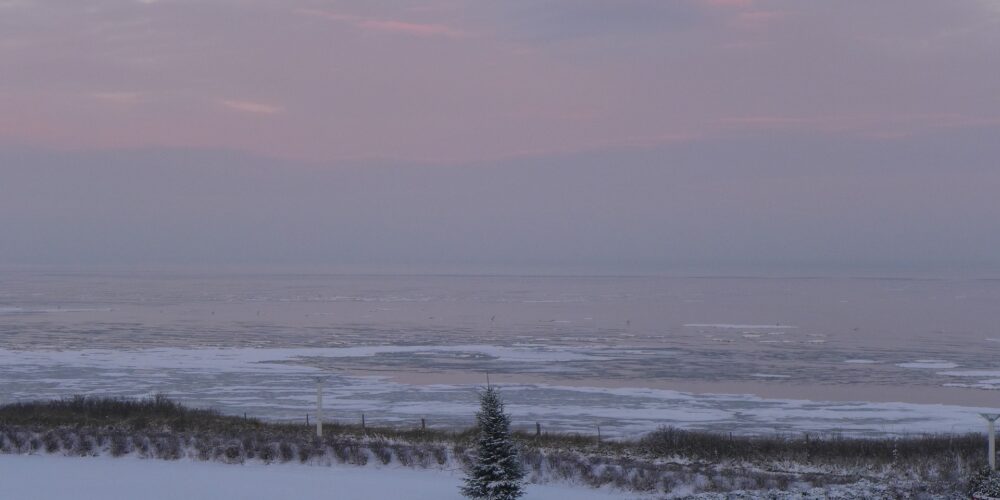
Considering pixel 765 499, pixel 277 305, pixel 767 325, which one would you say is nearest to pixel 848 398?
pixel 765 499

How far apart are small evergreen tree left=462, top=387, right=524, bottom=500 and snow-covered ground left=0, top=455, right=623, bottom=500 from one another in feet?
3.13

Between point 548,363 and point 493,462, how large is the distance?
74.6 feet

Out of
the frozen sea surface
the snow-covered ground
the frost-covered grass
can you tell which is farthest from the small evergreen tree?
the frozen sea surface

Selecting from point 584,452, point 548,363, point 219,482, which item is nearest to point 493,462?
point 584,452

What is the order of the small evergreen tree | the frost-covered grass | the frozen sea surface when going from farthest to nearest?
the frozen sea surface, the frost-covered grass, the small evergreen tree

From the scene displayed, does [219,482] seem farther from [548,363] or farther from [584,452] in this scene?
[548,363]

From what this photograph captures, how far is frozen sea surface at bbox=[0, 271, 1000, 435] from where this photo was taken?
79.4 feet

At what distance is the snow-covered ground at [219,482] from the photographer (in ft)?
45.6

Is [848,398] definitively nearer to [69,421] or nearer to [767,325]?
[69,421]

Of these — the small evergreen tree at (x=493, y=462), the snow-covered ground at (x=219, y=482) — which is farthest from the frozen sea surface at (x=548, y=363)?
the small evergreen tree at (x=493, y=462)

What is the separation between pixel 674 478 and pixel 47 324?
4512cm

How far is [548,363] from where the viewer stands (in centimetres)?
3550

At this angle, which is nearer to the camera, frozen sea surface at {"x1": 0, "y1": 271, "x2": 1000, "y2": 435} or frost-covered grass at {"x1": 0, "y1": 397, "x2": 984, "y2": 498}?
frost-covered grass at {"x1": 0, "y1": 397, "x2": 984, "y2": 498}

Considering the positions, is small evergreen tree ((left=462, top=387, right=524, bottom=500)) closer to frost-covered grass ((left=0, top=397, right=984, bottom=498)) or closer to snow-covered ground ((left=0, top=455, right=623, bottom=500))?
snow-covered ground ((left=0, top=455, right=623, bottom=500))
